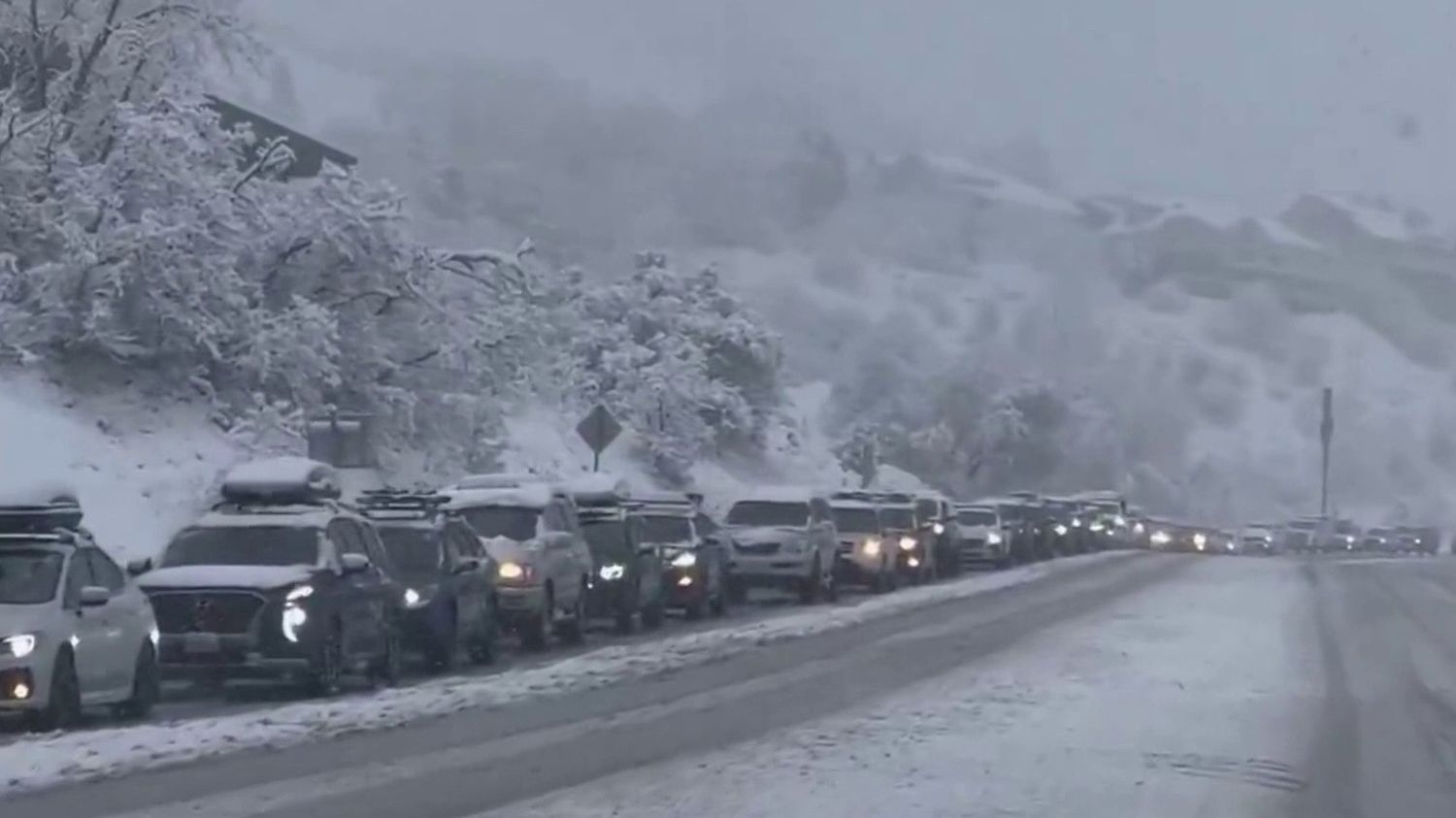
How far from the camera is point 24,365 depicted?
43.3 m

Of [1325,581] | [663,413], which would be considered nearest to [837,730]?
[1325,581]

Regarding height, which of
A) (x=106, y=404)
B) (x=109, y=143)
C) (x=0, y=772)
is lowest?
(x=0, y=772)

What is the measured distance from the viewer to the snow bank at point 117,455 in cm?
3912

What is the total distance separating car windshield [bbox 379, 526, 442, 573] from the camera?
85.9ft

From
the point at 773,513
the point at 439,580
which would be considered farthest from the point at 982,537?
the point at 439,580

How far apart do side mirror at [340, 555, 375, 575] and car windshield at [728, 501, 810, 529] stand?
20.1m

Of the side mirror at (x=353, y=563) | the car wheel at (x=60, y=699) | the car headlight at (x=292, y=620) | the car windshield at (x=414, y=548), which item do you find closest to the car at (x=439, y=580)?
the car windshield at (x=414, y=548)

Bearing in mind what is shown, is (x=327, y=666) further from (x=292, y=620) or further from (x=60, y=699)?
(x=60, y=699)

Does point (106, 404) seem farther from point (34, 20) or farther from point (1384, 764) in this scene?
point (1384, 764)

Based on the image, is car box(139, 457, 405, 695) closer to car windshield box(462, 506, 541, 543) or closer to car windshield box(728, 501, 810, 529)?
car windshield box(462, 506, 541, 543)

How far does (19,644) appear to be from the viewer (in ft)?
61.0

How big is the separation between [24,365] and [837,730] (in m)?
27.7

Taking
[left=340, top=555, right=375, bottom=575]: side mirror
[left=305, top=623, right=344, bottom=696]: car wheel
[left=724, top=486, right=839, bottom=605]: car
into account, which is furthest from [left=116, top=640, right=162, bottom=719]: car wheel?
[left=724, top=486, right=839, bottom=605]: car

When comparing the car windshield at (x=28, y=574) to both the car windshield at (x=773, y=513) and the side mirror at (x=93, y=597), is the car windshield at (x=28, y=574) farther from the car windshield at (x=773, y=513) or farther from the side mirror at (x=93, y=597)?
the car windshield at (x=773, y=513)
